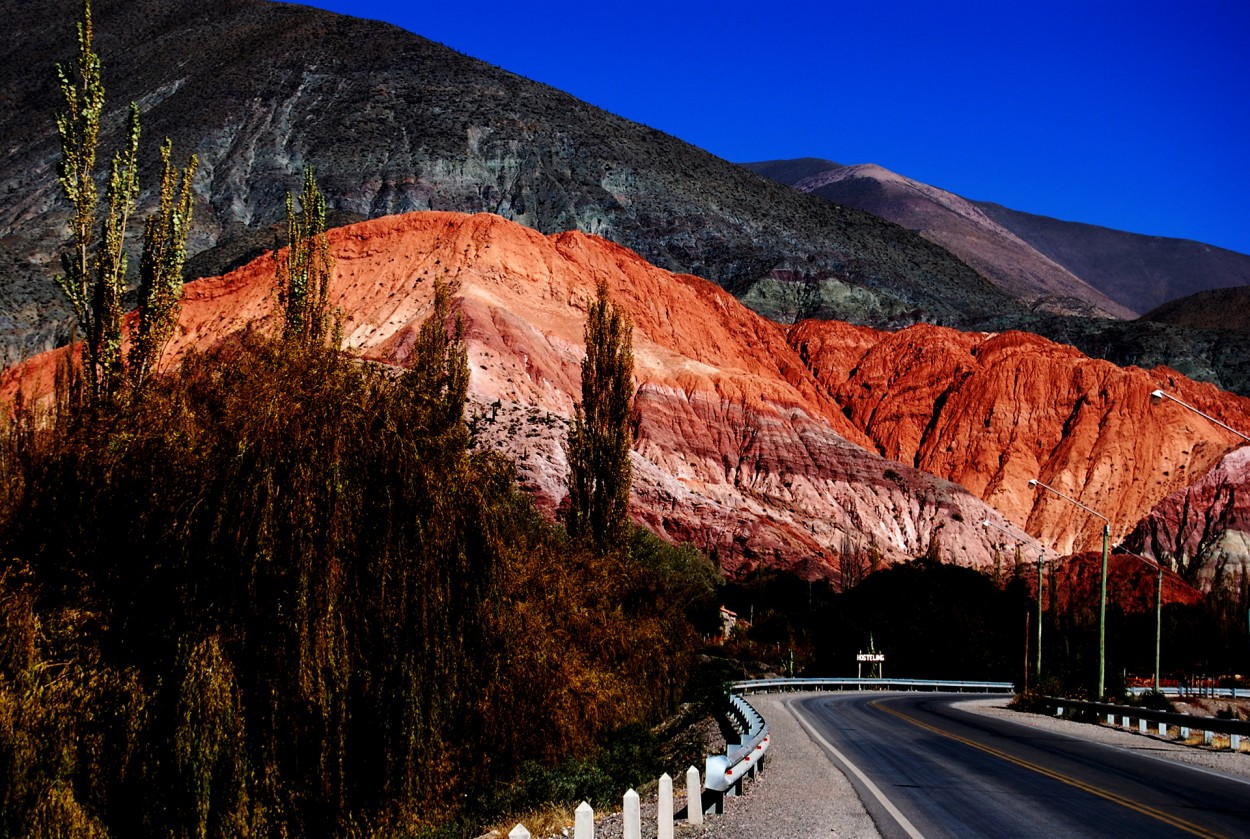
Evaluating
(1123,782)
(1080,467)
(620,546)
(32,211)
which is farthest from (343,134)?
(1123,782)

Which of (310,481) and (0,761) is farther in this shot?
(310,481)

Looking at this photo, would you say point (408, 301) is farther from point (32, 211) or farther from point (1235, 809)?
point (1235, 809)

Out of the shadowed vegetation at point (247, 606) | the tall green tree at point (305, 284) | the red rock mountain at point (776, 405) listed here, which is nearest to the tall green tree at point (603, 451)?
the tall green tree at point (305, 284)

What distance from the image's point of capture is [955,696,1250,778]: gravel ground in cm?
2267

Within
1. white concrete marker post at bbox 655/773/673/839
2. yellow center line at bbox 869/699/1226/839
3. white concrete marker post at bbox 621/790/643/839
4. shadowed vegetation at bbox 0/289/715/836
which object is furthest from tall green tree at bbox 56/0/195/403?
yellow center line at bbox 869/699/1226/839

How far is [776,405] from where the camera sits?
392ft

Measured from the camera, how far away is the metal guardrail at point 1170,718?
25000mm

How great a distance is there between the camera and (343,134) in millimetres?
177250

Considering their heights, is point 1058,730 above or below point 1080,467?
below

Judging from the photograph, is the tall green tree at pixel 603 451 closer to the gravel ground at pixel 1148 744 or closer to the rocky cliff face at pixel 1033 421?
the gravel ground at pixel 1148 744

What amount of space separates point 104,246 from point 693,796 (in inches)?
472

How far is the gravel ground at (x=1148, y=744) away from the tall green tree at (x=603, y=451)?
14.0 metres

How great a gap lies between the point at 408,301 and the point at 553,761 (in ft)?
291

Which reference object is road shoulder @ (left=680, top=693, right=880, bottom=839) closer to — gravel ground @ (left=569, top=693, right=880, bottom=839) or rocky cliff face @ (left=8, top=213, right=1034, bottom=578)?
gravel ground @ (left=569, top=693, right=880, bottom=839)
